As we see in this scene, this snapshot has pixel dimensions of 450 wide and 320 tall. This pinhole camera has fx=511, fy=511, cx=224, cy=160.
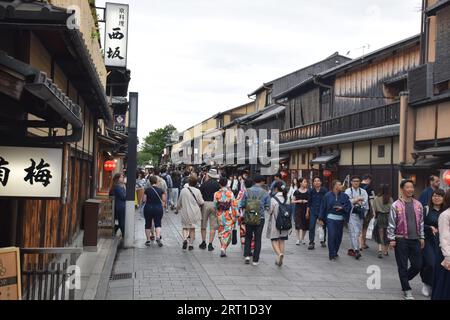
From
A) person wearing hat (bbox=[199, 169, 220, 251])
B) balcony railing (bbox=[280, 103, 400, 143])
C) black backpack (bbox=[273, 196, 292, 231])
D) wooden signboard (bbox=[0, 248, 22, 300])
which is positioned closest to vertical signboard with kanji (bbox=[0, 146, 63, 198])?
wooden signboard (bbox=[0, 248, 22, 300])

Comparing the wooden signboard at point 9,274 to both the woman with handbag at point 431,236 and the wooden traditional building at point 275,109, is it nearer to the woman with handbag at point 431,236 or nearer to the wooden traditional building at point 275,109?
the woman with handbag at point 431,236

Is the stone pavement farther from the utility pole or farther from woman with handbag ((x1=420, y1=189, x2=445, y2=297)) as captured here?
the utility pole

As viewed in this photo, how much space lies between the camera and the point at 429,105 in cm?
1664

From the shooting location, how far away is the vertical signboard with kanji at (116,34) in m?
18.8

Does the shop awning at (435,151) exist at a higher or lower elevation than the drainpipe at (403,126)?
lower

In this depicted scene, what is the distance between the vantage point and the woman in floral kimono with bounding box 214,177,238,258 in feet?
39.6

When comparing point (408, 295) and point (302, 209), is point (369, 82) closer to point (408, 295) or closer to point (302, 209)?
point (302, 209)

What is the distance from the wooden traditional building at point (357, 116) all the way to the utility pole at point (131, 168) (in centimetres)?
969

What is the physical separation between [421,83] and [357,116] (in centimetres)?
530

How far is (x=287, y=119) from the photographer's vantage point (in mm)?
33906

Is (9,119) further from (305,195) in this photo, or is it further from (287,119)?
(287,119)

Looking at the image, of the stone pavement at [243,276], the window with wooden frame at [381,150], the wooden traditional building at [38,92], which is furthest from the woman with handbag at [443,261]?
the window with wooden frame at [381,150]

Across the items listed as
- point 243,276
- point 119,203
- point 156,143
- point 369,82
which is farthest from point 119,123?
point 156,143

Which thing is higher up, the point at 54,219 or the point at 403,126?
the point at 403,126
